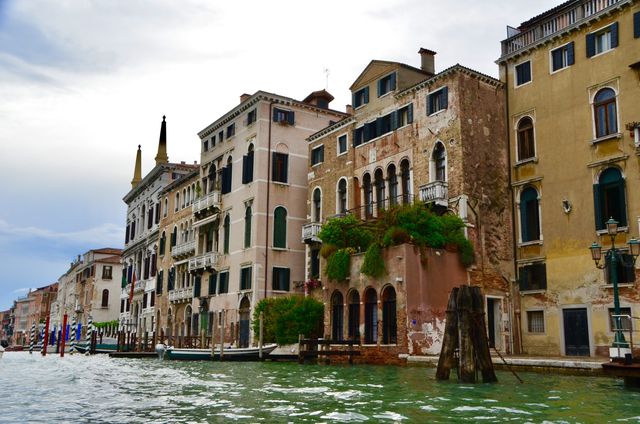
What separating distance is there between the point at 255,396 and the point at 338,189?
17835mm

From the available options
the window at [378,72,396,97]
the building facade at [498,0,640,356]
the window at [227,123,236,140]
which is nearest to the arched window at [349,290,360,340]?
the building facade at [498,0,640,356]

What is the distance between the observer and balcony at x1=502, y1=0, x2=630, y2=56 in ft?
69.9

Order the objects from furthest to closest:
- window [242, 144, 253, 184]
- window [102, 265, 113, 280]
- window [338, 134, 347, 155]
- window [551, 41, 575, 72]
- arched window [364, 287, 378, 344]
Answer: window [102, 265, 113, 280] < window [242, 144, 253, 184] < window [338, 134, 347, 155] < arched window [364, 287, 378, 344] < window [551, 41, 575, 72]

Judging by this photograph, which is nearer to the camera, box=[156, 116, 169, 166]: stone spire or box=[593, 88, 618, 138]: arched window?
box=[593, 88, 618, 138]: arched window

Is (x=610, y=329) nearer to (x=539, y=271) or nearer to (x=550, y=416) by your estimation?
(x=539, y=271)

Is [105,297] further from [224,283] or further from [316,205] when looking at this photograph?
[316,205]

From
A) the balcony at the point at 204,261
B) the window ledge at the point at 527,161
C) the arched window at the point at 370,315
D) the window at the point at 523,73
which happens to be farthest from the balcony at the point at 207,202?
the window at the point at 523,73

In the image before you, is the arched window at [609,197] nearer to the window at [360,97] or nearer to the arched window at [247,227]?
the window at [360,97]

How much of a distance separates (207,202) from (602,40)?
882 inches

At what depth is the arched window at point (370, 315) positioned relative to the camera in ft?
76.9

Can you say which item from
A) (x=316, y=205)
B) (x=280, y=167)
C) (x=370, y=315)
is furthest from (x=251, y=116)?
A: (x=370, y=315)

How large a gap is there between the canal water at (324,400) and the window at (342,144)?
14436 millimetres

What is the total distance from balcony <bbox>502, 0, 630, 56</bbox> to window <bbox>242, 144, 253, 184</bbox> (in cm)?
1406

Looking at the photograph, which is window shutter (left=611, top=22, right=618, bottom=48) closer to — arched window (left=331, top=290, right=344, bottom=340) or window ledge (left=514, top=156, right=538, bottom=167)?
window ledge (left=514, top=156, right=538, bottom=167)
